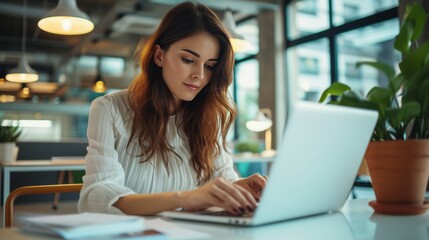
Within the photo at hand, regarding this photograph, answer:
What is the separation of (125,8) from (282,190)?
6473mm

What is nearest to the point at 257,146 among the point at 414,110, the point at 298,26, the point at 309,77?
the point at 309,77

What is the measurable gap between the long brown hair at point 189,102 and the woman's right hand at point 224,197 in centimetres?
51

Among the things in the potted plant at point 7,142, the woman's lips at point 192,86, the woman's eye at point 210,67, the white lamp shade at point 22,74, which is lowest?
the potted plant at point 7,142

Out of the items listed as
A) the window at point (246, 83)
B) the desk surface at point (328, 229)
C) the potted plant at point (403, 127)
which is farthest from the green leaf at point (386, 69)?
the window at point (246, 83)

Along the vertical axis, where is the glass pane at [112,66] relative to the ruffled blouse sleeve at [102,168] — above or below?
above

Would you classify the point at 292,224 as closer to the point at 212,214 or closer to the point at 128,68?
the point at 212,214

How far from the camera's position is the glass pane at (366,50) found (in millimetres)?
5266

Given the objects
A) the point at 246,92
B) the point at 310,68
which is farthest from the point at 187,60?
the point at 246,92

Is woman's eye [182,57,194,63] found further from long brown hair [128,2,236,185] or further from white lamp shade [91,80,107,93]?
white lamp shade [91,80,107,93]

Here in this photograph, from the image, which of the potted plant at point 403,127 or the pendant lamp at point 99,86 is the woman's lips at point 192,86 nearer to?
the potted plant at point 403,127

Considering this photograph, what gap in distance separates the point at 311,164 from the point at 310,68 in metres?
5.99

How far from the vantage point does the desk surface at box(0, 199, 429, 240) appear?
76 centimetres

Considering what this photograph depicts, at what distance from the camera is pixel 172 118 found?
5.14ft

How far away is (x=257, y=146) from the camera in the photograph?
214 inches
